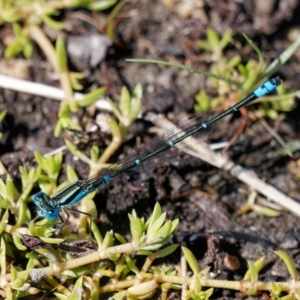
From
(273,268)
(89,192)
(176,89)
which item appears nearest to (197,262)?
(273,268)

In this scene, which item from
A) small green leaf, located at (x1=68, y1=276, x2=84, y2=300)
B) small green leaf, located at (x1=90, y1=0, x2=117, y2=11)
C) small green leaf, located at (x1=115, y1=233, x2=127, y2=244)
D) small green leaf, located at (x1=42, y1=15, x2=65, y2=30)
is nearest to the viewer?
small green leaf, located at (x1=68, y1=276, x2=84, y2=300)

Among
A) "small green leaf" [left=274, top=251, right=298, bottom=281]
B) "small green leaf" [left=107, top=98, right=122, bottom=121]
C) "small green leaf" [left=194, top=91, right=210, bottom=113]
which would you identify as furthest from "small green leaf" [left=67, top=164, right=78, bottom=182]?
"small green leaf" [left=274, top=251, right=298, bottom=281]

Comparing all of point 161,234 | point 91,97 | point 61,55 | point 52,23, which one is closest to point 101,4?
point 52,23

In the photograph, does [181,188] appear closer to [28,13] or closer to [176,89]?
A: [176,89]

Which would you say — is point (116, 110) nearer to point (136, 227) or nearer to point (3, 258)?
point (136, 227)

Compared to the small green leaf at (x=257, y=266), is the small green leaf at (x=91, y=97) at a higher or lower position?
higher

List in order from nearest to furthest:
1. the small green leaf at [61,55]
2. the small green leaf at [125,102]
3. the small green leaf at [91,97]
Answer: the small green leaf at [125,102]
the small green leaf at [91,97]
the small green leaf at [61,55]

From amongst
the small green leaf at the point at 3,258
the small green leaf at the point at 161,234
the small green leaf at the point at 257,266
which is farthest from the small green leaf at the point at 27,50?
the small green leaf at the point at 257,266

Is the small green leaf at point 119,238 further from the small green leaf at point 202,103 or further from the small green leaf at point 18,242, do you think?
the small green leaf at point 202,103

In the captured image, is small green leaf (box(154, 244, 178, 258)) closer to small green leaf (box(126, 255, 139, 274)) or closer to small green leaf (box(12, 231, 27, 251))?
small green leaf (box(126, 255, 139, 274))
